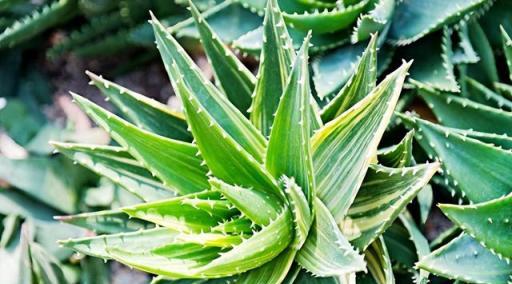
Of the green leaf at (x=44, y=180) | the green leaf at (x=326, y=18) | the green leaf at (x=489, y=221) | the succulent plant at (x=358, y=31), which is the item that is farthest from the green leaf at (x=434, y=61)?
the green leaf at (x=44, y=180)

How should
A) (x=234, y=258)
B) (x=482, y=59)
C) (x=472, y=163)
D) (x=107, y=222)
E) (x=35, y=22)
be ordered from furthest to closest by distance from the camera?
(x=35, y=22)
(x=482, y=59)
(x=107, y=222)
(x=472, y=163)
(x=234, y=258)

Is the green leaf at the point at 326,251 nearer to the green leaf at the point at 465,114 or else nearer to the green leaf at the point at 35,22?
the green leaf at the point at 465,114

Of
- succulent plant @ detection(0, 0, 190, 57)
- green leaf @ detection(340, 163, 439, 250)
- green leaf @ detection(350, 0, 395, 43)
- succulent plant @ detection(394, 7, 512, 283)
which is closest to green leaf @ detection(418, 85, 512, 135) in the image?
succulent plant @ detection(394, 7, 512, 283)

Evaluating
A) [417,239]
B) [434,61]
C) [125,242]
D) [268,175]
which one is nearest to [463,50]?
[434,61]

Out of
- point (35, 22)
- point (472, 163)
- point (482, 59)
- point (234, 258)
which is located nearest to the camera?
point (234, 258)

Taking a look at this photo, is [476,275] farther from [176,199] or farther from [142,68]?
[142,68]

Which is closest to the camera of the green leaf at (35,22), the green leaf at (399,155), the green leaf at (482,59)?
the green leaf at (399,155)

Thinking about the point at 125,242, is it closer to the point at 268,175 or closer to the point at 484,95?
the point at 268,175
